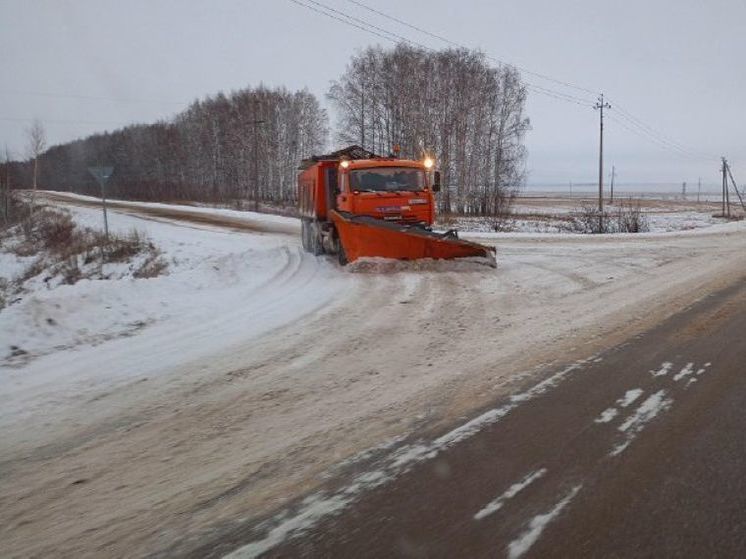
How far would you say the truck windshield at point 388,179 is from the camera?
1306 centimetres

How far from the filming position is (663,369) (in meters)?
4.92

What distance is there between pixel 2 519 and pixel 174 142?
74120 mm

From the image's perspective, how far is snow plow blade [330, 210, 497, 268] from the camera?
11.8m

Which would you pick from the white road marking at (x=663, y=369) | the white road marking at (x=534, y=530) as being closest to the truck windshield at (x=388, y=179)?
the white road marking at (x=663, y=369)

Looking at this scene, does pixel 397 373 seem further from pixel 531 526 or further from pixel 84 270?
pixel 84 270

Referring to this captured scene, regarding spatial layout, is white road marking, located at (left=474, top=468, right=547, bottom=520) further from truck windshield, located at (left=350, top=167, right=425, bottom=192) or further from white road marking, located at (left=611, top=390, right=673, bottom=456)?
truck windshield, located at (left=350, top=167, right=425, bottom=192)

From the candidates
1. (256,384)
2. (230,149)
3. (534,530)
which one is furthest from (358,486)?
(230,149)

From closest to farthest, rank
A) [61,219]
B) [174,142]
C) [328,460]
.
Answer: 1. [328,460]
2. [61,219]
3. [174,142]

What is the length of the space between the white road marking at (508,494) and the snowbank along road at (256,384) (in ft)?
0.04

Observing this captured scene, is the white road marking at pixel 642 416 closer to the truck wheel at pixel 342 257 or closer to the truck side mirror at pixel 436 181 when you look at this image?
the truck wheel at pixel 342 257

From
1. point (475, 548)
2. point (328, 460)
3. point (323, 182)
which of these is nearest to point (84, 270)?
point (323, 182)

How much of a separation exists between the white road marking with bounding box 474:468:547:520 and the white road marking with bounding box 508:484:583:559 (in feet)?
0.62

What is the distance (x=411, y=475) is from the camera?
10.3 ft

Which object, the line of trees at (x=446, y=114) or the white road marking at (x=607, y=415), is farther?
the line of trees at (x=446, y=114)
